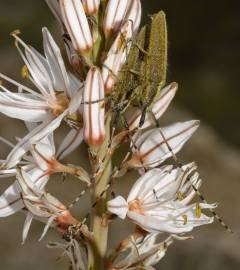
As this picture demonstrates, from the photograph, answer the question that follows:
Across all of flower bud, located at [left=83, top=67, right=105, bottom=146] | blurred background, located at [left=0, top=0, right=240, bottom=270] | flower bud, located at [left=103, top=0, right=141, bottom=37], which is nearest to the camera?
flower bud, located at [left=83, top=67, right=105, bottom=146]

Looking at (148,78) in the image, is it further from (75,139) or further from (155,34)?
(75,139)

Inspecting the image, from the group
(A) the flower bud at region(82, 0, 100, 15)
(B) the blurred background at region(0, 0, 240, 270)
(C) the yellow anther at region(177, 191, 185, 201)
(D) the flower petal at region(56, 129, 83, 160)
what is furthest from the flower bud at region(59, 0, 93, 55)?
(B) the blurred background at region(0, 0, 240, 270)

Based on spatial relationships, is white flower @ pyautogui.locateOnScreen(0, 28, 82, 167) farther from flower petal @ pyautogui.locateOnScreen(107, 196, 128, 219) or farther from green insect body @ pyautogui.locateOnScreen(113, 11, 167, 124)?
flower petal @ pyautogui.locateOnScreen(107, 196, 128, 219)

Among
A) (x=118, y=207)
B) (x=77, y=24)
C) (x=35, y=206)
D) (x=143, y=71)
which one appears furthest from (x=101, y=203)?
(x=77, y=24)

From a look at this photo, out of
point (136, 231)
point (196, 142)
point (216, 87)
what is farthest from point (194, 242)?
point (136, 231)

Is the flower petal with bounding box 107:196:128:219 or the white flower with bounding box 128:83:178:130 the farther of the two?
the white flower with bounding box 128:83:178:130

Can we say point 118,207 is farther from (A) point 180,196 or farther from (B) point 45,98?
(B) point 45,98

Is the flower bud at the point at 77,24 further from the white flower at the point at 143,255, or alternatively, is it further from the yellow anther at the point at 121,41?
the white flower at the point at 143,255

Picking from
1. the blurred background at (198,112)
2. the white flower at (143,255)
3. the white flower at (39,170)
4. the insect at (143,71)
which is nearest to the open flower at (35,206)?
the white flower at (39,170)
